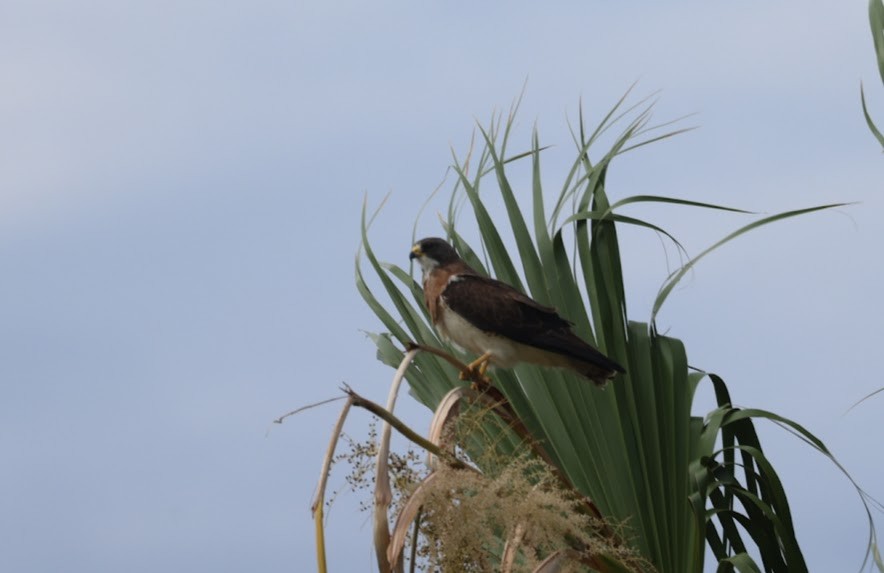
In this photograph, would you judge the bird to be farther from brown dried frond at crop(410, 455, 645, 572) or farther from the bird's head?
brown dried frond at crop(410, 455, 645, 572)

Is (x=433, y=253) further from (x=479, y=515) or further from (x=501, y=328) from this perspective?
(x=479, y=515)

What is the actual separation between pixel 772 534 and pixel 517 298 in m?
1.11

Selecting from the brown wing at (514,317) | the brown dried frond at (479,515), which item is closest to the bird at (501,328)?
the brown wing at (514,317)

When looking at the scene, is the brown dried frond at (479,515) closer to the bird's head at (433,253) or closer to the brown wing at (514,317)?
the brown wing at (514,317)

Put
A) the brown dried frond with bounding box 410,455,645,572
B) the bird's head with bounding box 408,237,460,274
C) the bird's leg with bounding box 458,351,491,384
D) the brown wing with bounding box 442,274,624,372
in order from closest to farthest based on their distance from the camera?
the brown dried frond with bounding box 410,455,645,572, the bird's leg with bounding box 458,351,491,384, the brown wing with bounding box 442,274,624,372, the bird's head with bounding box 408,237,460,274

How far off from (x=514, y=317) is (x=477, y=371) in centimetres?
26

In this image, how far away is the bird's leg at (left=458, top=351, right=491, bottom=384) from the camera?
335 cm

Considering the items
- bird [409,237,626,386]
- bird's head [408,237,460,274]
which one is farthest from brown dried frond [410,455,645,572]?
bird's head [408,237,460,274]

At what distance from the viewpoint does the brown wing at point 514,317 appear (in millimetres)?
3498

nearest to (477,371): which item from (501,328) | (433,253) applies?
(501,328)

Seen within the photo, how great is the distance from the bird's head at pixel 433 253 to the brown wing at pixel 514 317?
202mm

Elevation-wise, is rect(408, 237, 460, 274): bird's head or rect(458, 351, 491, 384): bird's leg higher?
rect(408, 237, 460, 274): bird's head

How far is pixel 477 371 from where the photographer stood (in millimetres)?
3465

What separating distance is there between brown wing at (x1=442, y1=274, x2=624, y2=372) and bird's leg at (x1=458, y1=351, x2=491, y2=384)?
11 centimetres
